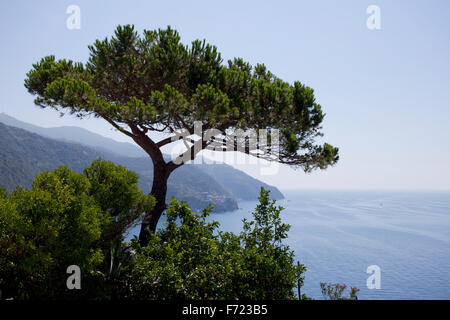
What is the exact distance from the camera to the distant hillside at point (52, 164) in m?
73.0

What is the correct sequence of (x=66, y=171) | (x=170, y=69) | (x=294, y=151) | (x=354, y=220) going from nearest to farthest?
(x=66, y=171) → (x=170, y=69) → (x=294, y=151) → (x=354, y=220)

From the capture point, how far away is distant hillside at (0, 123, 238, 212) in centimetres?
7300

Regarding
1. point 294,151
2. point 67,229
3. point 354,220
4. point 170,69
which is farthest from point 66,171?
point 354,220

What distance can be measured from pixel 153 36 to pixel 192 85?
1.75 meters

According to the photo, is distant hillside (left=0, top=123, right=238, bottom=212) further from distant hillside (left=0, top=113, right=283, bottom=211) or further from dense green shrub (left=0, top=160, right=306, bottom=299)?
dense green shrub (left=0, top=160, right=306, bottom=299)

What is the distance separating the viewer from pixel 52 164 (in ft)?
287

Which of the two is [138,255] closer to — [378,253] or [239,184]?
[378,253]

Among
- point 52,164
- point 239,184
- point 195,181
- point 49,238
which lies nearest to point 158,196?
point 49,238

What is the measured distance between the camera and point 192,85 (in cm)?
654

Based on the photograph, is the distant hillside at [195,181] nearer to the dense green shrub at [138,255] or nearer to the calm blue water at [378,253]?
the calm blue water at [378,253]

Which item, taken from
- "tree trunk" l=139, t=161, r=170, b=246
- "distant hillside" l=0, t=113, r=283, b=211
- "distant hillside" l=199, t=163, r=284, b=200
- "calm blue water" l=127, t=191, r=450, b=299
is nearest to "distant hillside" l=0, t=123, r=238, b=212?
"distant hillside" l=0, t=113, r=283, b=211

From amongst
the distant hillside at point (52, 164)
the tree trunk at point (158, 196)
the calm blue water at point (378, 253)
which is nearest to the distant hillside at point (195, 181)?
the distant hillside at point (52, 164)

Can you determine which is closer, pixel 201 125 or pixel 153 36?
pixel 201 125
